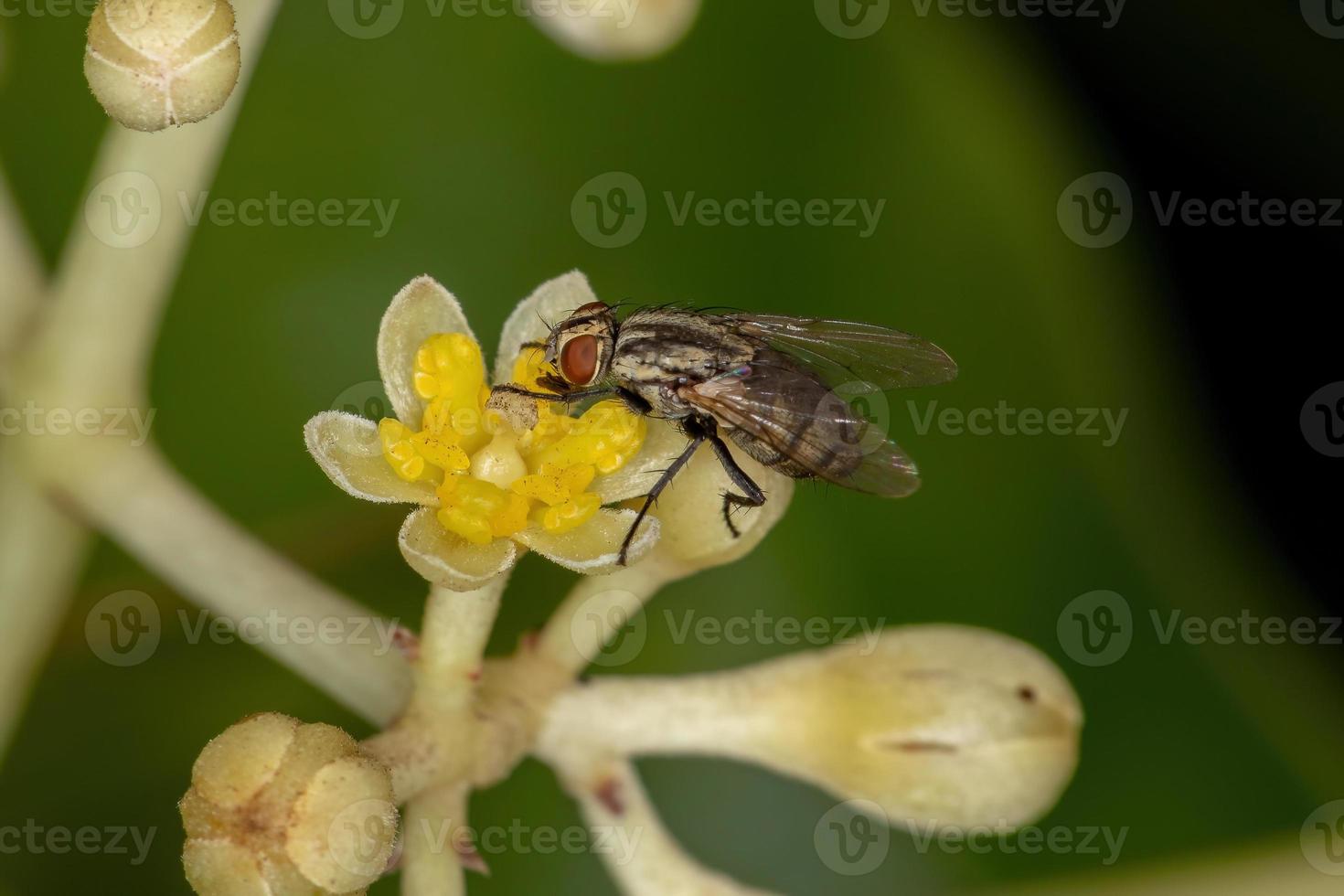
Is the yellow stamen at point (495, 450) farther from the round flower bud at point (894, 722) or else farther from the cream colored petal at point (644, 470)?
the round flower bud at point (894, 722)

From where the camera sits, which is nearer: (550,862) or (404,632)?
(404,632)

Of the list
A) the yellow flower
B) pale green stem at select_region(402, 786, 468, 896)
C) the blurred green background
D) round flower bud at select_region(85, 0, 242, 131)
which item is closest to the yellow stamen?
the yellow flower

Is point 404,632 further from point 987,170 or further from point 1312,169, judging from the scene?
point 1312,169

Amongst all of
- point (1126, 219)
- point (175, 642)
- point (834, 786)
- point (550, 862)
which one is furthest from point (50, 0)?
point (1126, 219)

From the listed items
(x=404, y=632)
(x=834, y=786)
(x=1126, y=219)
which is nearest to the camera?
(x=404, y=632)

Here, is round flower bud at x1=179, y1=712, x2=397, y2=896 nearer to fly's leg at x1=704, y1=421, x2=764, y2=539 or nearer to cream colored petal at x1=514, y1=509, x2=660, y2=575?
cream colored petal at x1=514, y1=509, x2=660, y2=575

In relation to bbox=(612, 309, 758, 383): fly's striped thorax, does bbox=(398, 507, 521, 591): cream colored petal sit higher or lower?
lower

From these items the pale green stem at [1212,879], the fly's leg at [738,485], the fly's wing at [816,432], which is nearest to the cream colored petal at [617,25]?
the fly's wing at [816,432]
